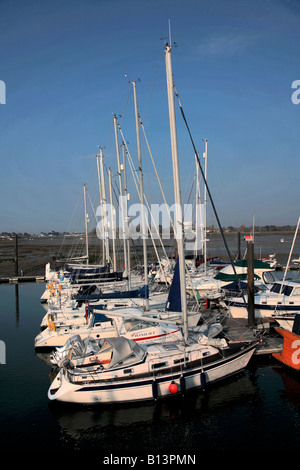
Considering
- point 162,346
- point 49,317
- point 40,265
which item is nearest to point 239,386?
point 162,346

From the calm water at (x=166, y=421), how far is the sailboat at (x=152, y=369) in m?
0.58

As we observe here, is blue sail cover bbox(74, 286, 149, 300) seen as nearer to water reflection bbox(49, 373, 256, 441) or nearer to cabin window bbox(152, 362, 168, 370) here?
cabin window bbox(152, 362, 168, 370)

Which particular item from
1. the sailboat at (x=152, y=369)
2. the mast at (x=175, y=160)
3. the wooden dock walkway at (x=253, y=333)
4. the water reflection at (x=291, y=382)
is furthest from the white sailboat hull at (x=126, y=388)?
the wooden dock walkway at (x=253, y=333)

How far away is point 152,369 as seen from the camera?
14.2 metres

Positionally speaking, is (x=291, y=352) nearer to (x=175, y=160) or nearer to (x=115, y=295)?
(x=175, y=160)

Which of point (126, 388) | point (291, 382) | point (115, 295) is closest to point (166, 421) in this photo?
point (126, 388)

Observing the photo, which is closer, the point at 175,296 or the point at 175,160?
the point at 175,160

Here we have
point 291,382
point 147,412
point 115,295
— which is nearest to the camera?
point 147,412

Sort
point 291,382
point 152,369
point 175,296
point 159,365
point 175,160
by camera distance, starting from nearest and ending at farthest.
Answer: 1. point 152,369
2. point 159,365
3. point 175,160
4. point 291,382
5. point 175,296

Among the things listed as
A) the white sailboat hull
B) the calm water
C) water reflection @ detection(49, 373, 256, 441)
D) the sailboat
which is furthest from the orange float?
the white sailboat hull

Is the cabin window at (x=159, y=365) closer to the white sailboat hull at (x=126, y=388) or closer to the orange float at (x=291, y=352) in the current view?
the white sailboat hull at (x=126, y=388)

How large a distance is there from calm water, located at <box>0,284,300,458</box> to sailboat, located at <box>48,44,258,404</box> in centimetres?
58

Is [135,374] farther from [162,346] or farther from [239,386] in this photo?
[239,386]

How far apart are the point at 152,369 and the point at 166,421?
1967mm
